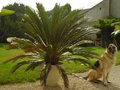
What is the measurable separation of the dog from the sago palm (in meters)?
0.77

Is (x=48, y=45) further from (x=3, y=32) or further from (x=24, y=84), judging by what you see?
(x=3, y=32)

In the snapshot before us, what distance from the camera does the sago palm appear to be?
8672 mm

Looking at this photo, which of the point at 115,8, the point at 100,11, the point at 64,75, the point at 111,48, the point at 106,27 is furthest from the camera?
the point at 100,11

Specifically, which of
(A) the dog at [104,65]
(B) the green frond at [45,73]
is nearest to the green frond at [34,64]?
(B) the green frond at [45,73]

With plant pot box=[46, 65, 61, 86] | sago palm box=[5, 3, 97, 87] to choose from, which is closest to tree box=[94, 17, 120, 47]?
sago palm box=[5, 3, 97, 87]

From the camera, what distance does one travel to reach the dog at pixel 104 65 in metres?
9.48

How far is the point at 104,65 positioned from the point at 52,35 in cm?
206

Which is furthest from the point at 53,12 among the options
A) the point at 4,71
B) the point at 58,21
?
the point at 4,71

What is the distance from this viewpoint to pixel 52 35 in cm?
873

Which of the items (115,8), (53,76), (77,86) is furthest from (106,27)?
(53,76)

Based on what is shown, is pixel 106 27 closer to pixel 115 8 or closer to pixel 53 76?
pixel 115 8

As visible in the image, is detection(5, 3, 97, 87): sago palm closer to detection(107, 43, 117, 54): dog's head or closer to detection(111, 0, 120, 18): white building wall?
detection(107, 43, 117, 54): dog's head

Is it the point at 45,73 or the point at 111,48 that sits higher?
the point at 111,48

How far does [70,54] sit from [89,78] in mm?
1228
